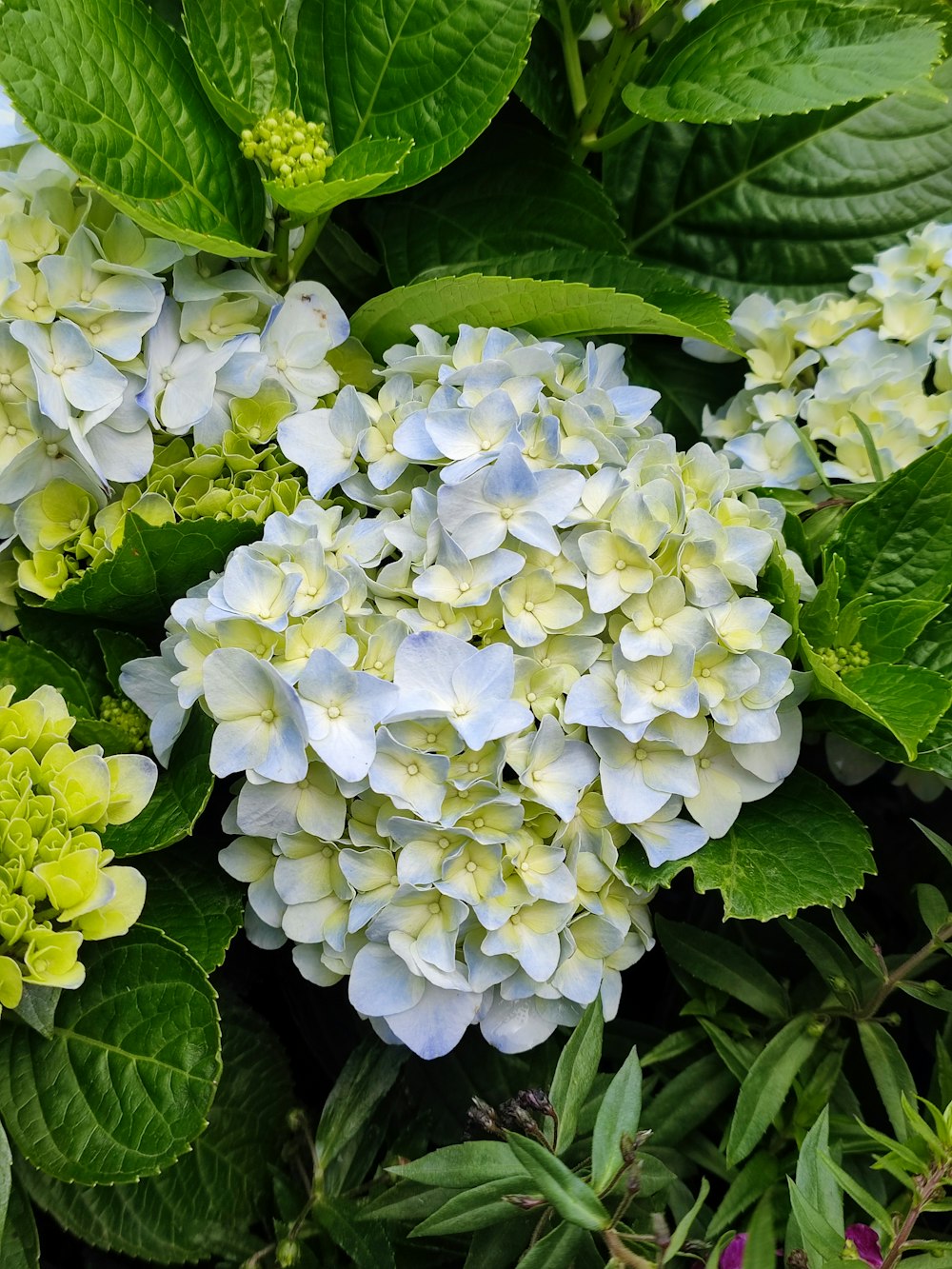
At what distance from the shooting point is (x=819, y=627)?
0.75 m

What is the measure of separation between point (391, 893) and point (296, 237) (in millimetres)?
499

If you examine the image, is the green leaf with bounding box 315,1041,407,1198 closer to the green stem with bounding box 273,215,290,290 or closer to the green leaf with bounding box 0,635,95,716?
the green leaf with bounding box 0,635,95,716

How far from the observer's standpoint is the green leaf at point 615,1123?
618 mm

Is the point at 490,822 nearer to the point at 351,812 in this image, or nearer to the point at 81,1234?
the point at 351,812

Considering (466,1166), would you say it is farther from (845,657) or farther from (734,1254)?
(845,657)

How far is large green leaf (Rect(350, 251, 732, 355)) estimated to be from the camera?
29.0 inches

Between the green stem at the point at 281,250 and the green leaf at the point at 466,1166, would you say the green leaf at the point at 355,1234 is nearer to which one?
the green leaf at the point at 466,1166

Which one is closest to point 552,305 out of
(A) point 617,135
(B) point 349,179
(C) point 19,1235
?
(B) point 349,179

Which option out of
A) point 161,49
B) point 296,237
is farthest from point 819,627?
point 161,49

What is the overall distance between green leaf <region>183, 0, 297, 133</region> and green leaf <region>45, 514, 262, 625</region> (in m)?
0.29

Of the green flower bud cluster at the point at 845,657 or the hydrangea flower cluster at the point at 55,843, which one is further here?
the green flower bud cluster at the point at 845,657

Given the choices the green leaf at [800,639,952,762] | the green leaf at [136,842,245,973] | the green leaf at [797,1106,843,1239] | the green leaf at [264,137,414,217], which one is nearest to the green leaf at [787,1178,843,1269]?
the green leaf at [797,1106,843,1239]

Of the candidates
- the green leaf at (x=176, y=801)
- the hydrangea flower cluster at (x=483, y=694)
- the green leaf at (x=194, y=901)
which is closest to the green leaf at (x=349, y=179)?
the hydrangea flower cluster at (x=483, y=694)

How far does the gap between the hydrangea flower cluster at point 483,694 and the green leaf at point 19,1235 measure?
0.23 metres
